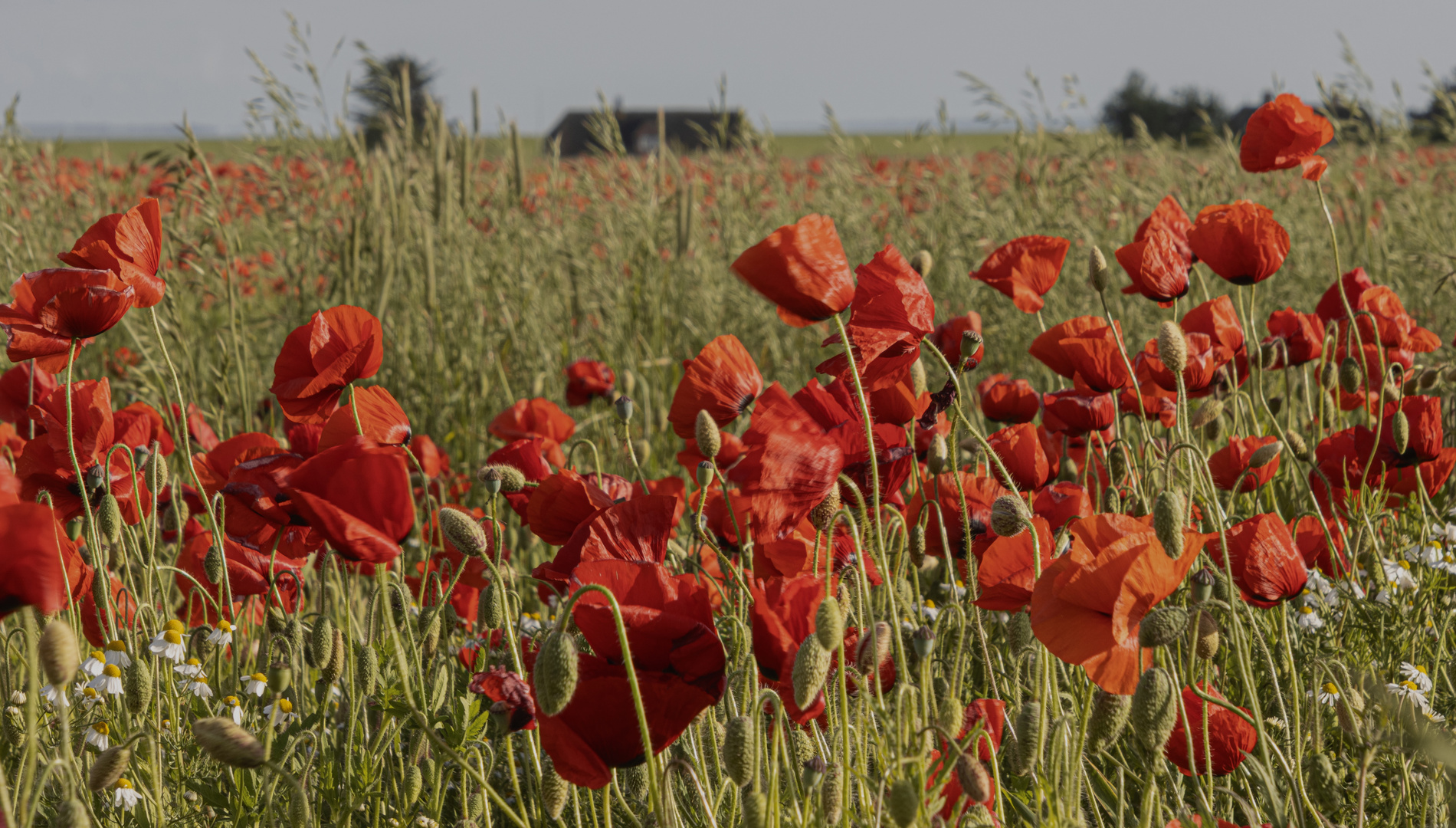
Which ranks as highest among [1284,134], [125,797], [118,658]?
[1284,134]

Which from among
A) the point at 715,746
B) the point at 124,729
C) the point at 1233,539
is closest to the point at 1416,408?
the point at 1233,539

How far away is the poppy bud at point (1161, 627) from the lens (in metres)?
0.94

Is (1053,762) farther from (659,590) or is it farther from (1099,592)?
(659,590)

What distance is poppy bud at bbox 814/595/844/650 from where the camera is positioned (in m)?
0.93

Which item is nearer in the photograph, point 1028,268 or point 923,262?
point 1028,268

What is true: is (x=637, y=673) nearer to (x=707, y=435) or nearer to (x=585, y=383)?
(x=707, y=435)

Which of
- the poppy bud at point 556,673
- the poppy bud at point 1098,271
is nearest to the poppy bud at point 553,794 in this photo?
the poppy bud at point 556,673

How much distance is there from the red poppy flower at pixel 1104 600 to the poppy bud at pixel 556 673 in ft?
1.44

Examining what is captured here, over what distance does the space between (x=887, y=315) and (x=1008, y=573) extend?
13.3 inches

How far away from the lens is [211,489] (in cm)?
164

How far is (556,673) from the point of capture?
863 millimetres

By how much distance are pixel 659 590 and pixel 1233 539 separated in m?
0.84

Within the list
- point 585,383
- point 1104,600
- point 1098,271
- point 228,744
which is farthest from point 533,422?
point 1104,600

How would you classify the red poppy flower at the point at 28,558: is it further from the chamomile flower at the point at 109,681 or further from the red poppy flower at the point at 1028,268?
the red poppy flower at the point at 1028,268
